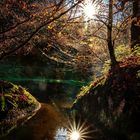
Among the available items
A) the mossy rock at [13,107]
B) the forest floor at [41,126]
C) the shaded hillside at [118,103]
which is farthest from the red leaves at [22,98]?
the shaded hillside at [118,103]

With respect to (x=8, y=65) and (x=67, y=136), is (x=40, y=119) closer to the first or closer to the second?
(x=67, y=136)

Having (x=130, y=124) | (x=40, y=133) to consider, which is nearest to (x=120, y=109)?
(x=130, y=124)

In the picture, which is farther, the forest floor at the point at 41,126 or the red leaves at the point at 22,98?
the red leaves at the point at 22,98

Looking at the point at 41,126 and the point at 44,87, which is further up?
the point at 44,87

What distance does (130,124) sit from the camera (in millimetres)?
8641

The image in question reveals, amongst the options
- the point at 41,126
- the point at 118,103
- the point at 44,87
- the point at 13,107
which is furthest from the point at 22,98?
the point at 44,87

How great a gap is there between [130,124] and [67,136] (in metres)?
2.14

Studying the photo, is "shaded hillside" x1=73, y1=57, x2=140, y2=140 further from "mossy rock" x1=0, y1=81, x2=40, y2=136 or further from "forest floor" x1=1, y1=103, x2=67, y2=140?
"mossy rock" x1=0, y1=81, x2=40, y2=136

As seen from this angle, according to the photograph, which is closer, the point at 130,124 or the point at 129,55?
the point at 130,124

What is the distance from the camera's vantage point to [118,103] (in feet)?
31.4

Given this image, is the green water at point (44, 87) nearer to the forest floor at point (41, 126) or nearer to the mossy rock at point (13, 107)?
the forest floor at point (41, 126)

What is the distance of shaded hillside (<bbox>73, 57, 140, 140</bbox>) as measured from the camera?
8781 mm

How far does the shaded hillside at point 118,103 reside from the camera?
28.8ft

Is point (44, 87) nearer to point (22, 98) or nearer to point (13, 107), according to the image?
point (22, 98)
